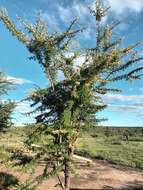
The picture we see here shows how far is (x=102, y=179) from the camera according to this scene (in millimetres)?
24766

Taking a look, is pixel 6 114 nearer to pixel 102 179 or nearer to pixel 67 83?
pixel 102 179

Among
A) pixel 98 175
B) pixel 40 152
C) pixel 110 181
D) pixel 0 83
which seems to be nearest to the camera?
pixel 40 152

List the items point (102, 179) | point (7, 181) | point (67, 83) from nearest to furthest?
point (67, 83), point (7, 181), point (102, 179)

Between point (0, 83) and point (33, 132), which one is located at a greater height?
point (0, 83)

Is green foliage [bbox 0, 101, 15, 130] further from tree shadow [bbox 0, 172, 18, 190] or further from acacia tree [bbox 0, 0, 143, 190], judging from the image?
acacia tree [bbox 0, 0, 143, 190]

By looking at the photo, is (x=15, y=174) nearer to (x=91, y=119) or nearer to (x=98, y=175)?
(x=98, y=175)

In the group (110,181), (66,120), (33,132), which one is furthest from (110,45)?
(110,181)

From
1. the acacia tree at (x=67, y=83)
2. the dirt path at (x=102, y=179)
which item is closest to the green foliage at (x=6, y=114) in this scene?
the dirt path at (x=102, y=179)

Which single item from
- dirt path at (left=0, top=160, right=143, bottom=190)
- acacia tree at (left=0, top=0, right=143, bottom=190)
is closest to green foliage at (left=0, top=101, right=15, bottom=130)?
dirt path at (left=0, top=160, right=143, bottom=190)

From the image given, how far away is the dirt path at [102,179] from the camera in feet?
72.0

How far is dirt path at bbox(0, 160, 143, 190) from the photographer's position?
864 inches

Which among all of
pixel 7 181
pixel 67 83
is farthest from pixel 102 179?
pixel 67 83

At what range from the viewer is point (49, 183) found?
21547 millimetres

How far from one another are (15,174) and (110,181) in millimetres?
6445
